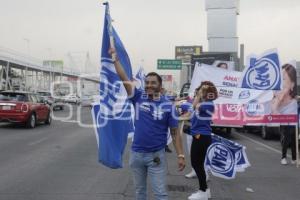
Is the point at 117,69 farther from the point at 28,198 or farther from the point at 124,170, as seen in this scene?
the point at 124,170

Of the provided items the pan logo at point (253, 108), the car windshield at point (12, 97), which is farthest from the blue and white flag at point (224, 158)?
the car windshield at point (12, 97)

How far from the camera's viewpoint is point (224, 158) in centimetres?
828

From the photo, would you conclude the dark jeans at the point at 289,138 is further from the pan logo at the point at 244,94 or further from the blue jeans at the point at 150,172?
the blue jeans at the point at 150,172

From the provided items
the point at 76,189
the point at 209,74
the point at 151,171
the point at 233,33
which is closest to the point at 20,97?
the point at 209,74

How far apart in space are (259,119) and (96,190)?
19.1 feet

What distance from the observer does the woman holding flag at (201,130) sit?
7.22m

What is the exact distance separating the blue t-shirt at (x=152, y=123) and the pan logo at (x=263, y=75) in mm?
6302

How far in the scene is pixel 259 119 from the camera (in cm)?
1217

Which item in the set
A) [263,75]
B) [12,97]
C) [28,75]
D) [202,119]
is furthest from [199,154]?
[28,75]

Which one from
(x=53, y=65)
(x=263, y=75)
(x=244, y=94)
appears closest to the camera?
(x=263, y=75)

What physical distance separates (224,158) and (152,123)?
342 cm

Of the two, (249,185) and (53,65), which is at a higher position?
(53,65)

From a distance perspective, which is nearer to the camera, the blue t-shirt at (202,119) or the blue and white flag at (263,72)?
the blue t-shirt at (202,119)

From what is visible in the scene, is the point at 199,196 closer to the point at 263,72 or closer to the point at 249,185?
the point at 249,185
